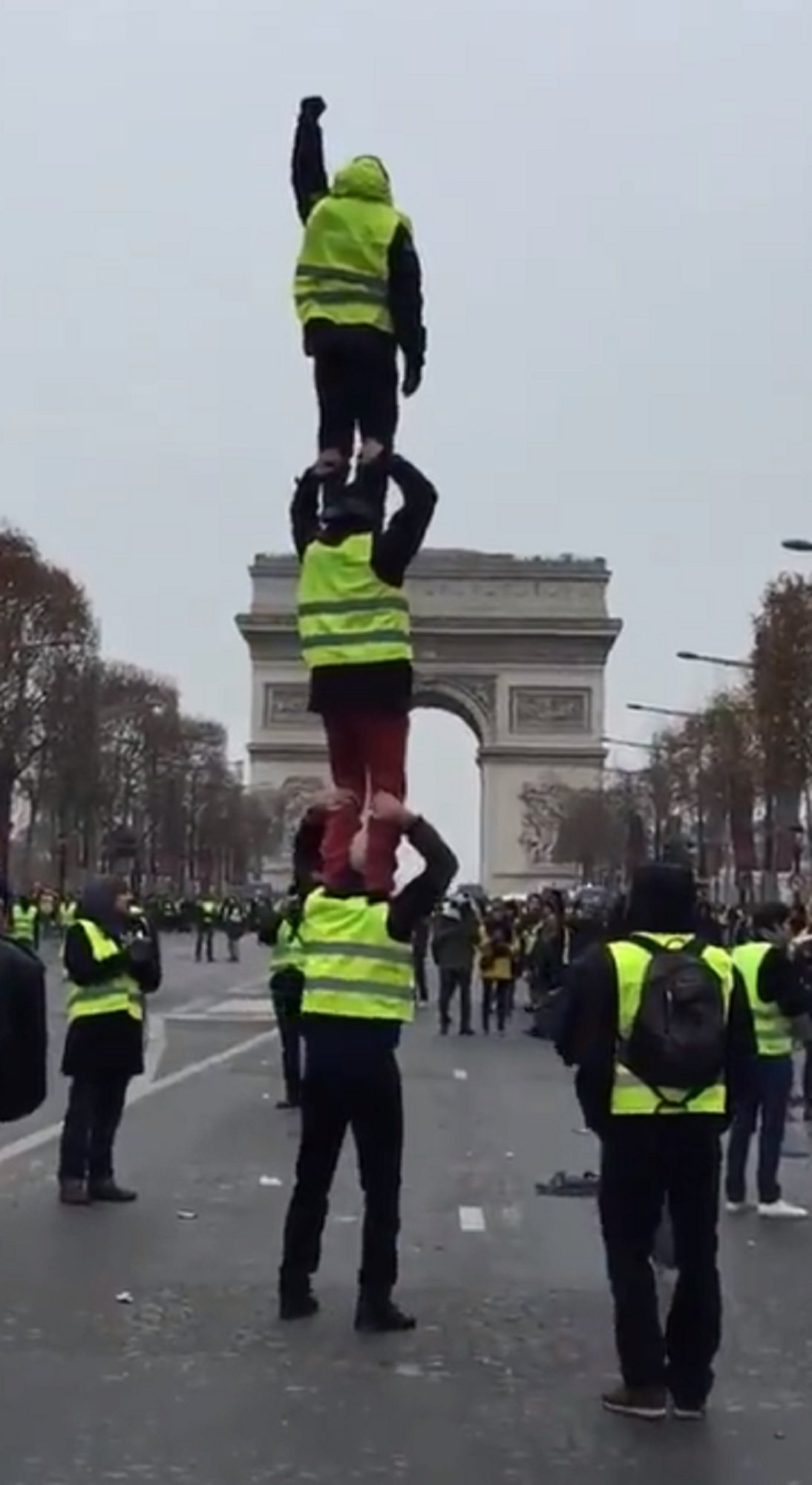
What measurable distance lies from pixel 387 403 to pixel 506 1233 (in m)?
4.92

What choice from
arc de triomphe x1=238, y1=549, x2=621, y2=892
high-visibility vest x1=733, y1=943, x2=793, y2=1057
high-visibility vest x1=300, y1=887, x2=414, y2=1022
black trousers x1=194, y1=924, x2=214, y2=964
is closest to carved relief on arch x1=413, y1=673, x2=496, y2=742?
arc de triomphe x1=238, y1=549, x2=621, y2=892

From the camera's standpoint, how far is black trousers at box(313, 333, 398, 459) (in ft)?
41.1

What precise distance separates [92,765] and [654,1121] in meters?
76.1

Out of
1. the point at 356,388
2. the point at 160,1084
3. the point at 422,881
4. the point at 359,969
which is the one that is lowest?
the point at 160,1084

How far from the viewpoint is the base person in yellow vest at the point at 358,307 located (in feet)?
41.1

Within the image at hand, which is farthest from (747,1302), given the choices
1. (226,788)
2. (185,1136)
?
(226,788)

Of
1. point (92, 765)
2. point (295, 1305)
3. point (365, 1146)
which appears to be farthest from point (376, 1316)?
point (92, 765)

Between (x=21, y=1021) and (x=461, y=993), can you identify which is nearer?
(x=21, y=1021)

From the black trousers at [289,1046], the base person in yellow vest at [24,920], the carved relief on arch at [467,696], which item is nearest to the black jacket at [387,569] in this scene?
the black trousers at [289,1046]

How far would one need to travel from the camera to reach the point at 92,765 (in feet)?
281

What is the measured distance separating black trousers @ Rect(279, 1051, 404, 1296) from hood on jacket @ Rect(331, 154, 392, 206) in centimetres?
357

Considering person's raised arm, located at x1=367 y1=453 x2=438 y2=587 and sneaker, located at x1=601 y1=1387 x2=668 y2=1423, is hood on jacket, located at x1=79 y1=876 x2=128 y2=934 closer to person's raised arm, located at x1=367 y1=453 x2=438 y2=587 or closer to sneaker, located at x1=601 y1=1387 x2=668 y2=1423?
person's raised arm, located at x1=367 y1=453 x2=438 y2=587

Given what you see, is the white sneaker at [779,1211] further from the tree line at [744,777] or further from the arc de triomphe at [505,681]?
the arc de triomphe at [505,681]

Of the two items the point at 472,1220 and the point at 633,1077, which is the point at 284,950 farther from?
the point at 633,1077
